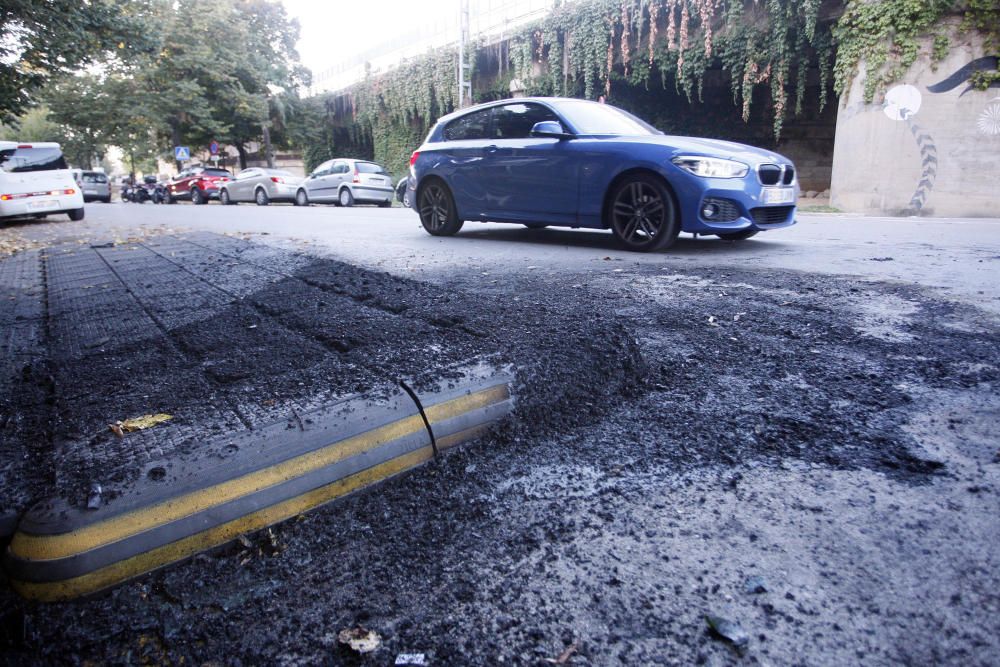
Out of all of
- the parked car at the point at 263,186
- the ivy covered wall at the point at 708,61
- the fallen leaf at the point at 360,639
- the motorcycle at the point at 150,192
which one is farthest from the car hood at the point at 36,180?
the fallen leaf at the point at 360,639

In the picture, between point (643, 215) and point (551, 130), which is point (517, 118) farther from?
point (643, 215)

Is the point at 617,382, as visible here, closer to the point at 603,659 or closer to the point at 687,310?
the point at 687,310

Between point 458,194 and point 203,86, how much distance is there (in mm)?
31667

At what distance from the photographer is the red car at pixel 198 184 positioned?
26.5 m

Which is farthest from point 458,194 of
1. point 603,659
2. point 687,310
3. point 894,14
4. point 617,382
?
point 894,14

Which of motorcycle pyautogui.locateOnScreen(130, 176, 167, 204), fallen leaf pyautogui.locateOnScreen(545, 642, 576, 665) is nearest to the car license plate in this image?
fallen leaf pyautogui.locateOnScreen(545, 642, 576, 665)

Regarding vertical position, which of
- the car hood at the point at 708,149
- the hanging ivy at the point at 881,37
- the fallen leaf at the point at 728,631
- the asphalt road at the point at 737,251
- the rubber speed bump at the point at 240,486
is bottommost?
the fallen leaf at the point at 728,631

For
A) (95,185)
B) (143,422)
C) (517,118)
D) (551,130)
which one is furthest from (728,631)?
(95,185)

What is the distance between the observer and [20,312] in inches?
157

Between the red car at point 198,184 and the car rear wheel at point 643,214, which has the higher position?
the red car at point 198,184

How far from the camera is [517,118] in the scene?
7352 mm

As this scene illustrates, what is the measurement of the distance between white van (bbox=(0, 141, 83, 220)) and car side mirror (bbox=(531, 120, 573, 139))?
1373 cm

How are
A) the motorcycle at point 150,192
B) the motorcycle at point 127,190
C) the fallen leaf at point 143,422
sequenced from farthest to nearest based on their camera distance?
the motorcycle at point 127,190 < the motorcycle at point 150,192 < the fallen leaf at point 143,422

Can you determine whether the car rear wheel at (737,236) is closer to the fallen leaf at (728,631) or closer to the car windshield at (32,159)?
the fallen leaf at (728,631)
